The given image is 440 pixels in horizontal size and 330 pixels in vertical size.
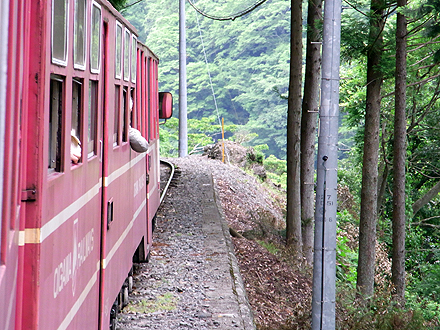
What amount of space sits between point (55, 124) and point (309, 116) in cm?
985

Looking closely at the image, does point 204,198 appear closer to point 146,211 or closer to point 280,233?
point 280,233

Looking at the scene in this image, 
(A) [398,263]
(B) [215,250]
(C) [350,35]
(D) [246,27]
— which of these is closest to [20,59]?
(B) [215,250]

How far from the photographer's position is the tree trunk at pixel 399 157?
436 inches

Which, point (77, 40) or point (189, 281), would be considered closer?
point (77, 40)

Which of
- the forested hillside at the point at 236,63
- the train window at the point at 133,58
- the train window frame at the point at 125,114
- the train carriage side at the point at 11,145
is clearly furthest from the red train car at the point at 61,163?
the forested hillside at the point at 236,63

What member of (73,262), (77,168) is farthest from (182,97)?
(73,262)

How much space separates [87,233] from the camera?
367cm

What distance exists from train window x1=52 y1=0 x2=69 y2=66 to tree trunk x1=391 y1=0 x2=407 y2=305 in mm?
9298

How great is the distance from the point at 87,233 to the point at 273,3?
57.2 metres

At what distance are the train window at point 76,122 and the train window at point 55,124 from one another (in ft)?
1.00

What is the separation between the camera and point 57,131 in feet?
9.87

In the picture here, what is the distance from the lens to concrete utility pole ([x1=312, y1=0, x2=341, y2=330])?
584cm

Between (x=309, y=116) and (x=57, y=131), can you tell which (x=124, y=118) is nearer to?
(x=57, y=131)

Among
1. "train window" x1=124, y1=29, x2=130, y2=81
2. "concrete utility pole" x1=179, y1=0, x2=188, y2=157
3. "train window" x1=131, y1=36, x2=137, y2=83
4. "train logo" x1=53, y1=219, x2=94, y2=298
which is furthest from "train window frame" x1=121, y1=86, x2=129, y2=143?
"concrete utility pole" x1=179, y1=0, x2=188, y2=157
